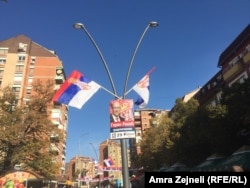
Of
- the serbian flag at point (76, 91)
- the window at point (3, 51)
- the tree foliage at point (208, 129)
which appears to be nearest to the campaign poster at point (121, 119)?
the serbian flag at point (76, 91)

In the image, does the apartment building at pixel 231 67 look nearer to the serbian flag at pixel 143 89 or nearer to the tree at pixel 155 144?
the tree at pixel 155 144

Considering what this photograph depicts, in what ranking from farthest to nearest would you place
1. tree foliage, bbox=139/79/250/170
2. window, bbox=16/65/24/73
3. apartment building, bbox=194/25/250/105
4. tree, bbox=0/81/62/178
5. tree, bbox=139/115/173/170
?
1. window, bbox=16/65/24/73
2. tree, bbox=139/115/173/170
3. tree, bbox=0/81/62/178
4. apartment building, bbox=194/25/250/105
5. tree foliage, bbox=139/79/250/170

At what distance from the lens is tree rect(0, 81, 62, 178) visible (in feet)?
123

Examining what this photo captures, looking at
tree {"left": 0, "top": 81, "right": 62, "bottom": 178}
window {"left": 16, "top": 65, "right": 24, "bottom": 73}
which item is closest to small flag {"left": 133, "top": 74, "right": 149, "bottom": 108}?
tree {"left": 0, "top": 81, "right": 62, "bottom": 178}

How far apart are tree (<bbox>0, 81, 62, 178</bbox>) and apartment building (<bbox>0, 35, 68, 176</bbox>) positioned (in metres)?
27.4

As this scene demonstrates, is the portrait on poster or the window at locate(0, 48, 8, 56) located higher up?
the window at locate(0, 48, 8, 56)

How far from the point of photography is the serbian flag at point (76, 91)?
1441 cm

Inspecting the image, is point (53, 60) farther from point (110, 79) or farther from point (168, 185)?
point (168, 185)

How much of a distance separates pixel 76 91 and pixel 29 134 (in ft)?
90.1

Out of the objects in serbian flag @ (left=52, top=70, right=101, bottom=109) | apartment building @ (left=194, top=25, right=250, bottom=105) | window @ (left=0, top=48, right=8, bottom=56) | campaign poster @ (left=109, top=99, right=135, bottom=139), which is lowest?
campaign poster @ (left=109, top=99, right=135, bottom=139)

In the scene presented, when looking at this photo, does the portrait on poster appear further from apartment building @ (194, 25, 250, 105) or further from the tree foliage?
apartment building @ (194, 25, 250, 105)

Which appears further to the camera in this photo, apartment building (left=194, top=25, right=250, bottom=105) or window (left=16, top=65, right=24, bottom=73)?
window (left=16, top=65, right=24, bottom=73)

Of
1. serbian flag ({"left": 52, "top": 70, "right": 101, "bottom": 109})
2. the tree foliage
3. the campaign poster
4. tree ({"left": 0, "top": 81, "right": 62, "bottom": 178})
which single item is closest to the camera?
the campaign poster

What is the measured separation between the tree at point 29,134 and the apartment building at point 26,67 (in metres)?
27.4
